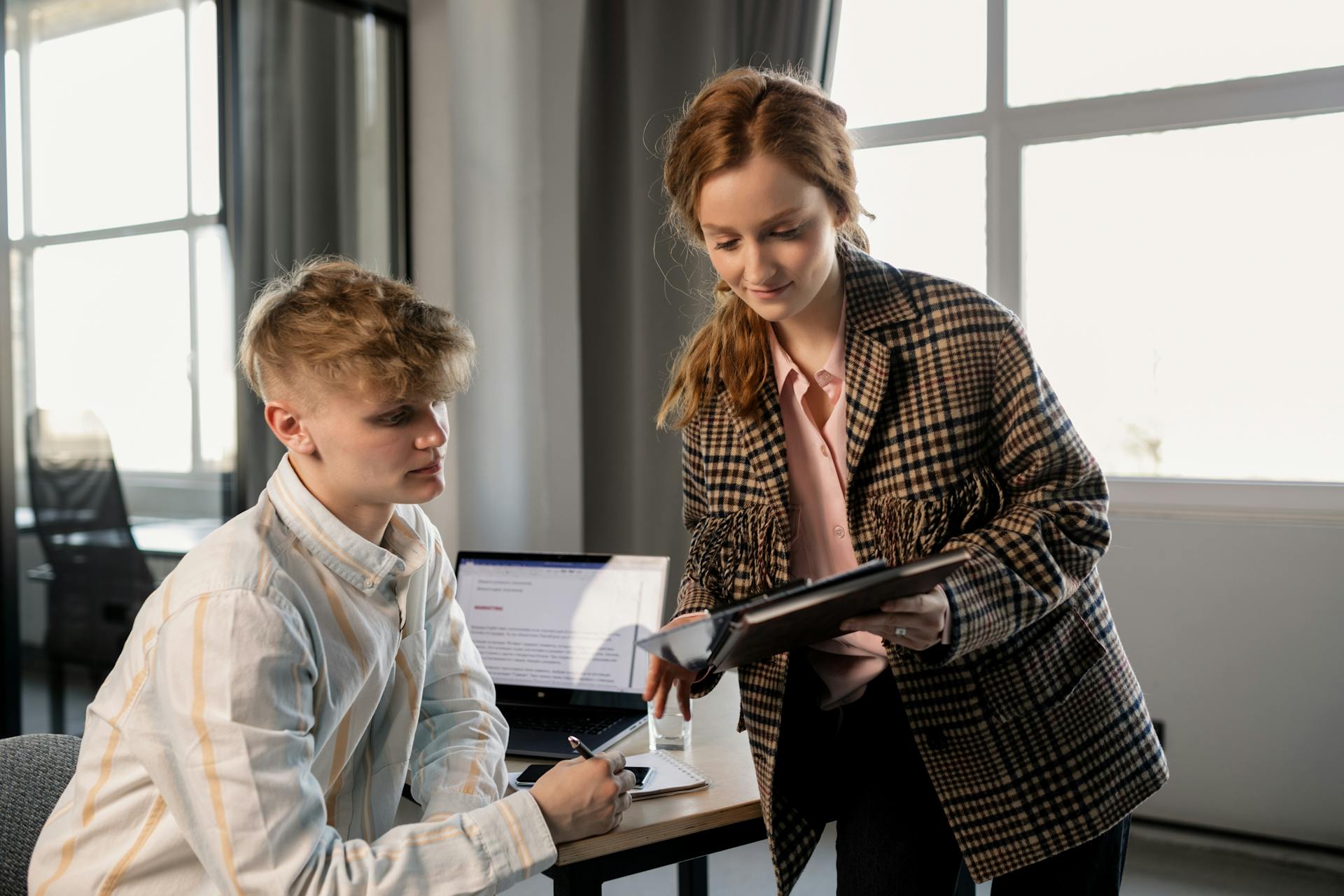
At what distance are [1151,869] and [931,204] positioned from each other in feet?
6.06

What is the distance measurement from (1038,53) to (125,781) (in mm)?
2840

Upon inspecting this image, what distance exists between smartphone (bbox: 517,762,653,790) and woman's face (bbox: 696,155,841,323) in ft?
1.88

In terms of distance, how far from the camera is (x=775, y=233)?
4.04 feet

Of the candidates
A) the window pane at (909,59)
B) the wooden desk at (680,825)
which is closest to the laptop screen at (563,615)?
the wooden desk at (680,825)

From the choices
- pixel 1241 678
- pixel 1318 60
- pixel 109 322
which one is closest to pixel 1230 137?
pixel 1318 60

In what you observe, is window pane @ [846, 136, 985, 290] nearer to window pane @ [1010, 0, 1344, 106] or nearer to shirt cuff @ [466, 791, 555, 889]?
window pane @ [1010, 0, 1344, 106]

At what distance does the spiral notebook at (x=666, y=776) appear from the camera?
1310mm

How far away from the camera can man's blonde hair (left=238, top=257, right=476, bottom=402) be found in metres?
1.12

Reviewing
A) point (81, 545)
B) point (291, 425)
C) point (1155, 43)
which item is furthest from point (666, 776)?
point (1155, 43)

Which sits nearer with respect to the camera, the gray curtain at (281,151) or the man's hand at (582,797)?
the man's hand at (582,797)

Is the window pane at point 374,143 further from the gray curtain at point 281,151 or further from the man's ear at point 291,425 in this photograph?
the man's ear at point 291,425

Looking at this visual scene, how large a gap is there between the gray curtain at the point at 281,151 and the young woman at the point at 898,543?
203 cm

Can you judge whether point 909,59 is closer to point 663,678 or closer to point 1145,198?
point 1145,198

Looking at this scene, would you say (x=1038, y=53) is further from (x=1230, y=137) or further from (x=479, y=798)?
(x=479, y=798)
